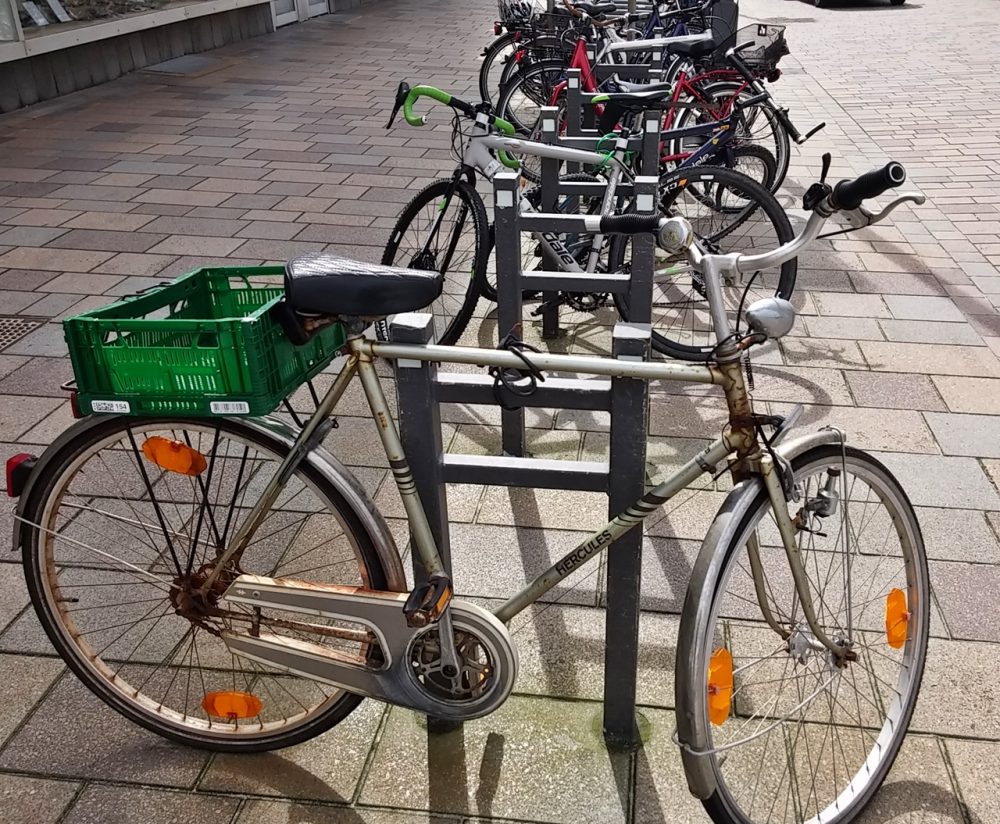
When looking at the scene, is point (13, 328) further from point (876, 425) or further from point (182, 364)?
point (876, 425)

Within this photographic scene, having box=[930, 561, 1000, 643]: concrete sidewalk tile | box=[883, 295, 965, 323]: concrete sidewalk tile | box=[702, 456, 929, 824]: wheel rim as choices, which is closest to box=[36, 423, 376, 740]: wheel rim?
box=[702, 456, 929, 824]: wheel rim

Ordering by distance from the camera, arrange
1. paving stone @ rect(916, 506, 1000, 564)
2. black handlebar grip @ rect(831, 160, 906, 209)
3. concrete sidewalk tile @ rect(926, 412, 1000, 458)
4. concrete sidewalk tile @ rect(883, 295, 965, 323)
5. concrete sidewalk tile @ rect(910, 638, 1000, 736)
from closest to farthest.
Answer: black handlebar grip @ rect(831, 160, 906, 209) < concrete sidewalk tile @ rect(910, 638, 1000, 736) < paving stone @ rect(916, 506, 1000, 564) < concrete sidewalk tile @ rect(926, 412, 1000, 458) < concrete sidewalk tile @ rect(883, 295, 965, 323)

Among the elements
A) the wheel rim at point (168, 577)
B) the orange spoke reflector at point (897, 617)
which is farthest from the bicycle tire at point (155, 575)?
the orange spoke reflector at point (897, 617)

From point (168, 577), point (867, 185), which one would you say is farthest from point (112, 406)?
point (867, 185)

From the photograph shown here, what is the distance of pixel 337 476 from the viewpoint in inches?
85.5

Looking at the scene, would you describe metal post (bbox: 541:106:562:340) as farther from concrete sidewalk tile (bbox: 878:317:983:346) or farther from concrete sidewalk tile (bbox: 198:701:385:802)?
concrete sidewalk tile (bbox: 198:701:385:802)

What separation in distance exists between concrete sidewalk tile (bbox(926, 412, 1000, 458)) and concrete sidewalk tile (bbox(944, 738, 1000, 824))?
164cm

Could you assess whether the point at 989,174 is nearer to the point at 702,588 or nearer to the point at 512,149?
the point at 512,149

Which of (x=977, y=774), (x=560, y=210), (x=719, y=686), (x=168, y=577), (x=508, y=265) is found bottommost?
(x=977, y=774)

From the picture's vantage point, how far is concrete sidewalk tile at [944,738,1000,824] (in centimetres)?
231

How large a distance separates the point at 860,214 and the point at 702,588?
0.80 metres

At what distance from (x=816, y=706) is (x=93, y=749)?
187 centimetres

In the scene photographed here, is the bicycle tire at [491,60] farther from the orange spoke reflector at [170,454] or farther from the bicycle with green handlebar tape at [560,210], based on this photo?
Answer: the orange spoke reflector at [170,454]

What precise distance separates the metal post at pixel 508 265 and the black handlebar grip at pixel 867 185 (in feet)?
5.45
